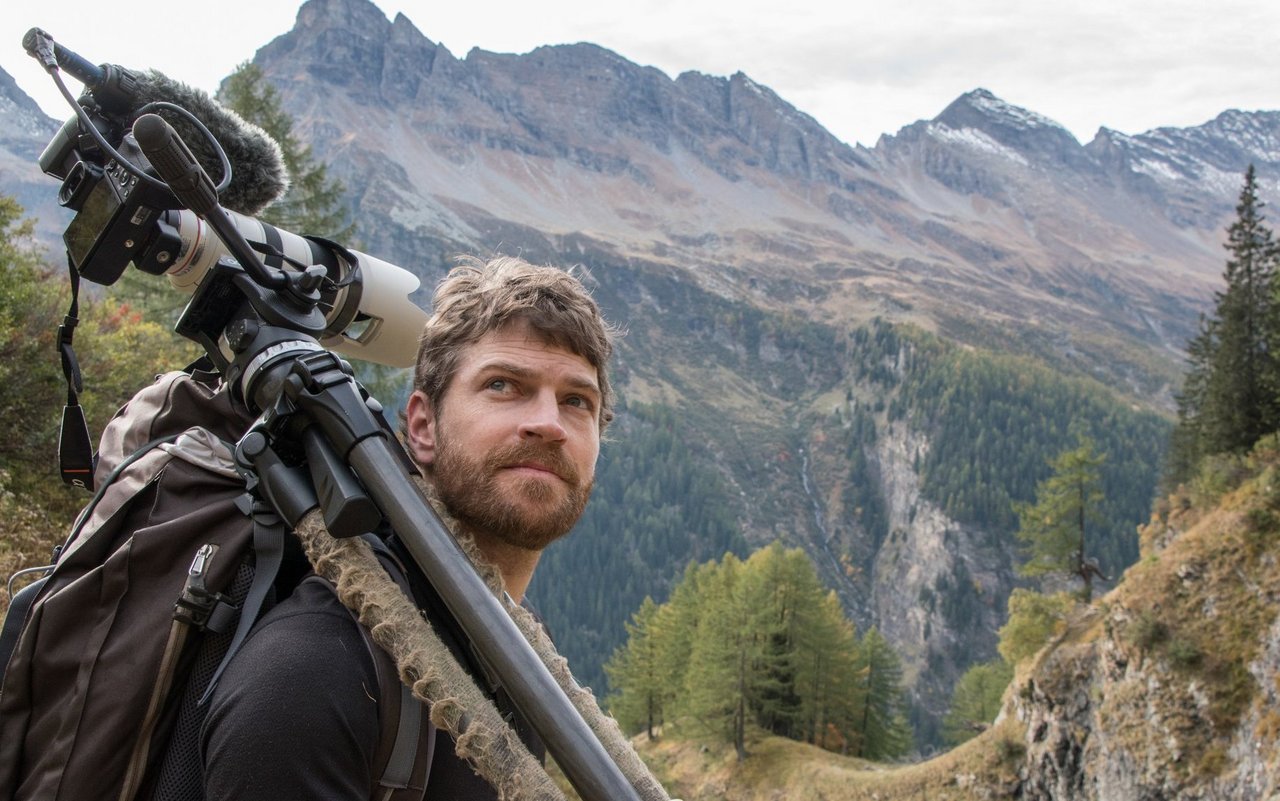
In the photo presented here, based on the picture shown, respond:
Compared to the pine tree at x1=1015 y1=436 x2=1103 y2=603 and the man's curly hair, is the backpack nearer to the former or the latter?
the man's curly hair

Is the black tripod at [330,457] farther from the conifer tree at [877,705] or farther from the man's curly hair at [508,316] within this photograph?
the conifer tree at [877,705]

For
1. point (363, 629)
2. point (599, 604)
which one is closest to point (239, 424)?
point (363, 629)

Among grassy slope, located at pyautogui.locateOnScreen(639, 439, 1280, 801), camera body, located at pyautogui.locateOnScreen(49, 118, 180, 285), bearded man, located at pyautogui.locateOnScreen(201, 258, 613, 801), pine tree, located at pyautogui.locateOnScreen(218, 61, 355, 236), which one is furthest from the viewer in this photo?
grassy slope, located at pyautogui.locateOnScreen(639, 439, 1280, 801)

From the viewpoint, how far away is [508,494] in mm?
2287

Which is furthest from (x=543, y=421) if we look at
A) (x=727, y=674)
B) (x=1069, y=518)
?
(x=1069, y=518)

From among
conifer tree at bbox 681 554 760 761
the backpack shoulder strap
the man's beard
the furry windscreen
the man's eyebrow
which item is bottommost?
conifer tree at bbox 681 554 760 761

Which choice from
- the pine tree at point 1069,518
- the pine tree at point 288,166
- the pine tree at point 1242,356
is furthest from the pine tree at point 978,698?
the pine tree at point 288,166

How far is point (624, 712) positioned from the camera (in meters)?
46.8

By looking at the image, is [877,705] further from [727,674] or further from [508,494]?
[508,494]

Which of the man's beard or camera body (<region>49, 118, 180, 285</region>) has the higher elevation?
camera body (<region>49, 118, 180, 285</region>)

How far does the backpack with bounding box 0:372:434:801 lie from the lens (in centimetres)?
175

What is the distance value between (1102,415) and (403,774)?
175 metres

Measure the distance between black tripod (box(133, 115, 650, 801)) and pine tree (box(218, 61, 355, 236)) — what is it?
17.9 metres

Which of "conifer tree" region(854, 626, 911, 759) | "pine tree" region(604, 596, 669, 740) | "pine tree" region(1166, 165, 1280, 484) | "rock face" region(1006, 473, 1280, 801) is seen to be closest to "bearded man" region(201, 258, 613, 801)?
"rock face" region(1006, 473, 1280, 801)
